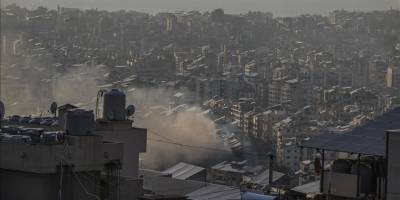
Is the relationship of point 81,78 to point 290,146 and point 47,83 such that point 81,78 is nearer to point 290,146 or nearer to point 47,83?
point 47,83

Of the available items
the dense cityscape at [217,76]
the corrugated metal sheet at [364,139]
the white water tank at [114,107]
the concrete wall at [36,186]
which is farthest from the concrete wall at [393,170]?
the dense cityscape at [217,76]

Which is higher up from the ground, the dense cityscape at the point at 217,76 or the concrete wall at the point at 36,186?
the concrete wall at the point at 36,186

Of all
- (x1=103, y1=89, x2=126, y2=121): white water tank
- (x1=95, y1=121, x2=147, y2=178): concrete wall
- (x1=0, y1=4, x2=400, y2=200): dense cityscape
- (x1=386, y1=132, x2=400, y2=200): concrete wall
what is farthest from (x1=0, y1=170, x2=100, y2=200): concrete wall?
(x1=0, y1=4, x2=400, y2=200): dense cityscape

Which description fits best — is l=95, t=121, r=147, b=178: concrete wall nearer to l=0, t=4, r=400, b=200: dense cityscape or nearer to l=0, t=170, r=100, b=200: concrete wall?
l=0, t=170, r=100, b=200: concrete wall

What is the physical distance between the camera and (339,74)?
212 ft

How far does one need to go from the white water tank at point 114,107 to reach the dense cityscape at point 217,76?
372cm

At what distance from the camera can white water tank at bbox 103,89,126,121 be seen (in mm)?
11375

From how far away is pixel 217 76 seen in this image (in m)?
63.9

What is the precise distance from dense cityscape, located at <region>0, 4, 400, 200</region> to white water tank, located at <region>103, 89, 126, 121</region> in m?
3.72

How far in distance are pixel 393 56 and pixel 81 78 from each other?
2290 cm

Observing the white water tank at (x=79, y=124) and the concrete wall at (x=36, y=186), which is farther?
the white water tank at (x=79, y=124)

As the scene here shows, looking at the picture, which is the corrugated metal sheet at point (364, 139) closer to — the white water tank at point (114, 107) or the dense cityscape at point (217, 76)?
the white water tank at point (114, 107)

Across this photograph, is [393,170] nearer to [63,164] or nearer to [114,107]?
[63,164]

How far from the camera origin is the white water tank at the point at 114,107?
11375 millimetres
